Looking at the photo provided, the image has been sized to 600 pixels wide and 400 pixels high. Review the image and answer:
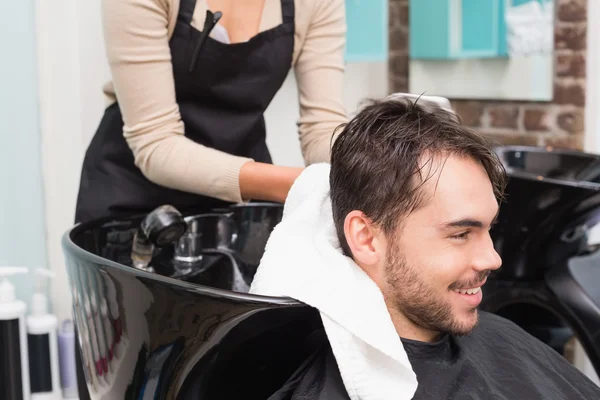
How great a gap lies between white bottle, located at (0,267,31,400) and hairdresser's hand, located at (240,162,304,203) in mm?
794

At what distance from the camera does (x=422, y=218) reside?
1.13 m

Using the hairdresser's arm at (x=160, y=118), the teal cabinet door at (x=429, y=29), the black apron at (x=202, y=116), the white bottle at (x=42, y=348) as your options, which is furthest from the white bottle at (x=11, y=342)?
the teal cabinet door at (x=429, y=29)

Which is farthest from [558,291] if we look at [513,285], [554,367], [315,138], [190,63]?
[190,63]

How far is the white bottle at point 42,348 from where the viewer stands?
2146 millimetres

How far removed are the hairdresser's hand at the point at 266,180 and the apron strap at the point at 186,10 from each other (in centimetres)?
30

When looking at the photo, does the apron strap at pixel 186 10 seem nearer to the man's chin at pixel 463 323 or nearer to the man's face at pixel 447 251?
the man's face at pixel 447 251

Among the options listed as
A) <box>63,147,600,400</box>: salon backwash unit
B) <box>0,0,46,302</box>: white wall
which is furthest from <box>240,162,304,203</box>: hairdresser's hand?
<box>0,0,46,302</box>: white wall

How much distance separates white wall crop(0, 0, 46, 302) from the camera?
2.16m

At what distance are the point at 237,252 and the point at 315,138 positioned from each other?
0.30 meters

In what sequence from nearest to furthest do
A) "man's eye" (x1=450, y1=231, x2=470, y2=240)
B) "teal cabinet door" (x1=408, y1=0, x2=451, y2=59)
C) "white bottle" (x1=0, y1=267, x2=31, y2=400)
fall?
1. "man's eye" (x1=450, y1=231, x2=470, y2=240)
2. "white bottle" (x1=0, y1=267, x2=31, y2=400)
3. "teal cabinet door" (x1=408, y1=0, x2=451, y2=59)

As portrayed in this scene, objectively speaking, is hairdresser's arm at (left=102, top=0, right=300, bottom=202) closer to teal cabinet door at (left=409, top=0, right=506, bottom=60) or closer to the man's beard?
the man's beard

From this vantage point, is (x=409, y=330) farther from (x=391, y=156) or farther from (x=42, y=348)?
(x=42, y=348)

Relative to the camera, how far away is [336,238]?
4.04 ft

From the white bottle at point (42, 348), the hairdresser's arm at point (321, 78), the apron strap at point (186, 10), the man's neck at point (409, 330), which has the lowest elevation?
the white bottle at point (42, 348)
